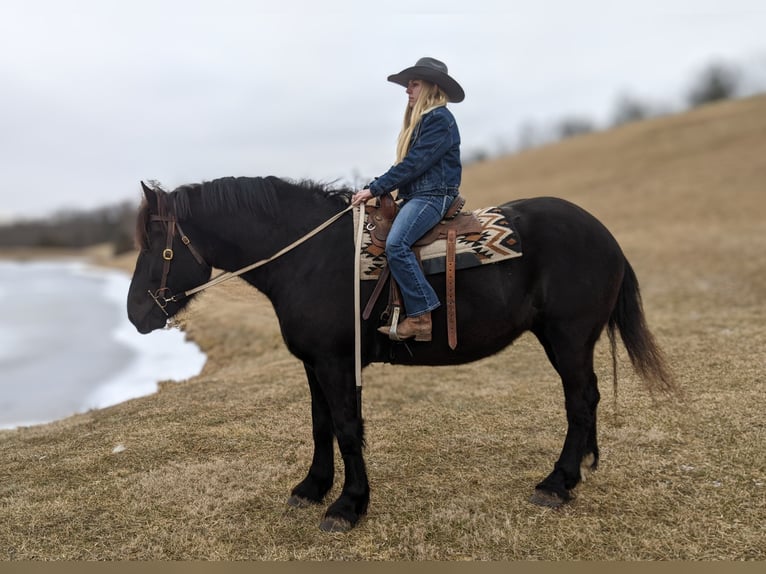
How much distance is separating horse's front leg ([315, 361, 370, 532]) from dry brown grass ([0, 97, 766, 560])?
12cm

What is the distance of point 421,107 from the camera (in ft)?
12.5

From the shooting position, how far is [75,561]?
356 centimetres

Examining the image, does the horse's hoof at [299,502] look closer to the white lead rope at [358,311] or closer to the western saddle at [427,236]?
the white lead rope at [358,311]

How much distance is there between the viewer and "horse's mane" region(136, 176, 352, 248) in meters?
3.88

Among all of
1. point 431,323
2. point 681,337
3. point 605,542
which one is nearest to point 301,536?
point 431,323

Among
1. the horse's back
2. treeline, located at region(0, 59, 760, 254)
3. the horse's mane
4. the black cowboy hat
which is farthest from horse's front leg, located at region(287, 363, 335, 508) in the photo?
treeline, located at region(0, 59, 760, 254)

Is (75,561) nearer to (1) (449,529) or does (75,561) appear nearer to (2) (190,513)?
(2) (190,513)

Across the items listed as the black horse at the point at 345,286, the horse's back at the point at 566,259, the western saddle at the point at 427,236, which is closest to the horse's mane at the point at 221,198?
the black horse at the point at 345,286

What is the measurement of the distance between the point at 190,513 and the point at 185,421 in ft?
7.16

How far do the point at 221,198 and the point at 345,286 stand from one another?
3.64 feet

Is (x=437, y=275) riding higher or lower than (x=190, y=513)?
higher

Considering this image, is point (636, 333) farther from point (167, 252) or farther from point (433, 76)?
point (167, 252)

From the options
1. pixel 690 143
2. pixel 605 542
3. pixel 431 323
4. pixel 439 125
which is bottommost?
pixel 605 542

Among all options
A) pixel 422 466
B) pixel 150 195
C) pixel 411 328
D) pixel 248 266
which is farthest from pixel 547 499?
pixel 150 195
